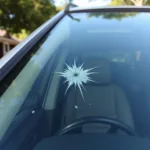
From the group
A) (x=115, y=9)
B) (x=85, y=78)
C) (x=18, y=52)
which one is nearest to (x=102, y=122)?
(x=85, y=78)

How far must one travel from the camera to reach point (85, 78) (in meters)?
1.63

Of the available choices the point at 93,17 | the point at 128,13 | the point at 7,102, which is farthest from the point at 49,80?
the point at 128,13

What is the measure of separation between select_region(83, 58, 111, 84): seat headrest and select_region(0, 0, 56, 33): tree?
1862cm

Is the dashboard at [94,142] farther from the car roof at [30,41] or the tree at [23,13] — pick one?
the tree at [23,13]

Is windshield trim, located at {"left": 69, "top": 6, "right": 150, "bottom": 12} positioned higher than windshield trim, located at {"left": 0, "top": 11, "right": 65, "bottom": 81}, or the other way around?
windshield trim, located at {"left": 69, "top": 6, "right": 150, "bottom": 12}

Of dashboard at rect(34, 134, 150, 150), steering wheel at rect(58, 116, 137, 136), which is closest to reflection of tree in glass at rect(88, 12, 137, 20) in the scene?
steering wheel at rect(58, 116, 137, 136)

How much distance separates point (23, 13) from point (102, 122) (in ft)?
67.8

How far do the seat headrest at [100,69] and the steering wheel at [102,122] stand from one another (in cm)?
20

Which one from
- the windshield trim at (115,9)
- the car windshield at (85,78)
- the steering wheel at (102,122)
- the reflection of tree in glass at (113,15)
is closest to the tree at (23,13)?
the windshield trim at (115,9)

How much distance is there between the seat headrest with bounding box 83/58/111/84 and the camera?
169 centimetres

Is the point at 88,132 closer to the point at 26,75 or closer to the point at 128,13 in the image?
the point at 26,75

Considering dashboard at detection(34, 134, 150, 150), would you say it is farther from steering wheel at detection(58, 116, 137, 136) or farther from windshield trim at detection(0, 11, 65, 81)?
windshield trim at detection(0, 11, 65, 81)

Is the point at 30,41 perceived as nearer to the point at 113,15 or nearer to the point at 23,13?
the point at 113,15

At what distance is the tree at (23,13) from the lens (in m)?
20.5
